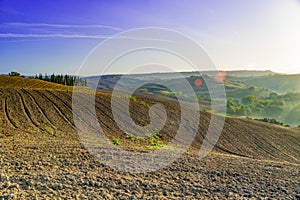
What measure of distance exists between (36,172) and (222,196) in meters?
4.15

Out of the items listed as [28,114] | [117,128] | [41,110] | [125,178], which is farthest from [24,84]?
[125,178]

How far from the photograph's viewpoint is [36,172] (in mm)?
5984

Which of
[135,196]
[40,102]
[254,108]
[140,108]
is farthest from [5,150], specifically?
[254,108]

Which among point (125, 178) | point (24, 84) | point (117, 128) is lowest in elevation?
point (117, 128)

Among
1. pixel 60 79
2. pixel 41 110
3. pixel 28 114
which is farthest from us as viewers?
pixel 60 79

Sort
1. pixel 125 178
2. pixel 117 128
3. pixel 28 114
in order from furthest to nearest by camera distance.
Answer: pixel 28 114 → pixel 117 128 → pixel 125 178

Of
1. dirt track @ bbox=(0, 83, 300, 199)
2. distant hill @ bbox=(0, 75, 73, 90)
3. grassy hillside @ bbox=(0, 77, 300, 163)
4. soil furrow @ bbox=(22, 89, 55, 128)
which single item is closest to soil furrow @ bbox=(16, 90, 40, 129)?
grassy hillside @ bbox=(0, 77, 300, 163)

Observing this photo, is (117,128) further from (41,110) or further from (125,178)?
(125,178)

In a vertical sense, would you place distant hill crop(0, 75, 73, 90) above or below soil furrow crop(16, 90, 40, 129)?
above

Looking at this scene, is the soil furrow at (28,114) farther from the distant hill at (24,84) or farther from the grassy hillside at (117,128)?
the distant hill at (24,84)

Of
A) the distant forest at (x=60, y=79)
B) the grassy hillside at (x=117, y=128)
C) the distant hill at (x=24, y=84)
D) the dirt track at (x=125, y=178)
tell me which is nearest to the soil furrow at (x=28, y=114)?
the grassy hillside at (x=117, y=128)

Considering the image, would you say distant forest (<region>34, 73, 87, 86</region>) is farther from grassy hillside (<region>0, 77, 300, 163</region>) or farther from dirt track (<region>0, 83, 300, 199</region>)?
dirt track (<region>0, 83, 300, 199</region>)

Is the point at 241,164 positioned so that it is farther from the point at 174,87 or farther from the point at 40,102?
the point at 174,87

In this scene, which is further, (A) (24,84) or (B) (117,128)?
(A) (24,84)
